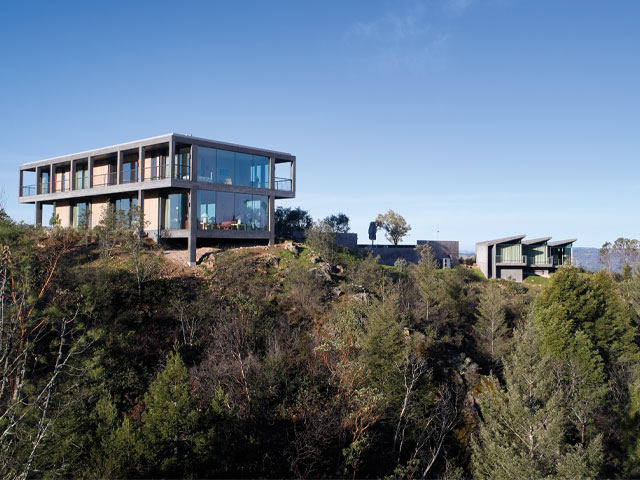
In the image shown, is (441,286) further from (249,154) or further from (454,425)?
(249,154)

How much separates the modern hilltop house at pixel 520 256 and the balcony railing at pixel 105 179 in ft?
115

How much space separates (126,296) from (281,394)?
31.4ft

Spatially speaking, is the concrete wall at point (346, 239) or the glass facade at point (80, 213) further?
the concrete wall at point (346, 239)

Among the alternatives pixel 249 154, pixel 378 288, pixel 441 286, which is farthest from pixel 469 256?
pixel 249 154

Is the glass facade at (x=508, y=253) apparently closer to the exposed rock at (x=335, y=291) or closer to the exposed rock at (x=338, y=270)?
the exposed rock at (x=338, y=270)

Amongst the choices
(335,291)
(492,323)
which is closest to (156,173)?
(335,291)

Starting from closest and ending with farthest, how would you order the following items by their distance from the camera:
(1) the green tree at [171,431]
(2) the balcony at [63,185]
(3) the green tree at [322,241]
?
(1) the green tree at [171,431]
(3) the green tree at [322,241]
(2) the balcony at [63,185]

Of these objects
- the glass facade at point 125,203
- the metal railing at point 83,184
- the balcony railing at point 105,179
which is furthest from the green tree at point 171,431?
the metal railing at point 83,184

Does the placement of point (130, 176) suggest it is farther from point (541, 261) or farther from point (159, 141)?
point (541, 261)

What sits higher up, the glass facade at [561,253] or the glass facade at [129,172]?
the glass facade at [129,172]

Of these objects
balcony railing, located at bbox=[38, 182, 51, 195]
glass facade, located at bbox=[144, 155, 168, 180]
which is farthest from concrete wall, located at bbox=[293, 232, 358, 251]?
balcony railing, located at bbox=[38, 182, 51, 195]

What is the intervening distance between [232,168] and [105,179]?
1000 cm

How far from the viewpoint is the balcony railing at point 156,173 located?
3014cm

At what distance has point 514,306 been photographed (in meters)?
36.5
